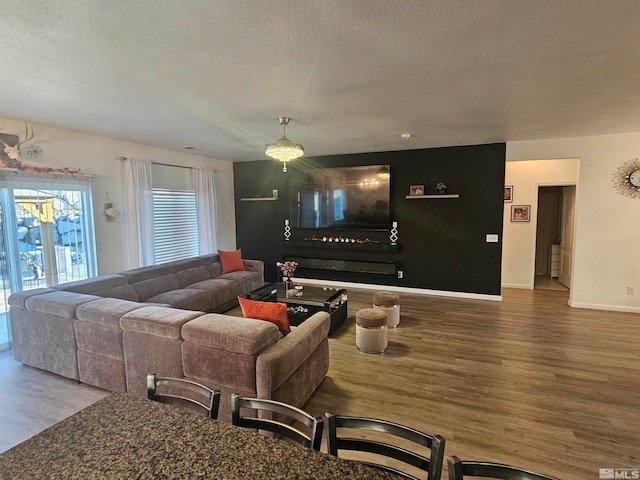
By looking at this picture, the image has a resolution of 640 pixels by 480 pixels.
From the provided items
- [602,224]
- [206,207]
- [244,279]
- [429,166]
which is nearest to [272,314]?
A: [244,279]

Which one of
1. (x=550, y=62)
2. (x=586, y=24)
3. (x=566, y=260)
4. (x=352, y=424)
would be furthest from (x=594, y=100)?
(x=566, y=260)

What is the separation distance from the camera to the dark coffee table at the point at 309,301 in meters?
4.38

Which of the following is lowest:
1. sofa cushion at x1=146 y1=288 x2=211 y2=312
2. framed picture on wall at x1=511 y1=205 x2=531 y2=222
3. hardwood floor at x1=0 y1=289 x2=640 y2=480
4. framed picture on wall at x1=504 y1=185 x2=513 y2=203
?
hardwood floor at x1=0 y1=289 x2=640 y2=480

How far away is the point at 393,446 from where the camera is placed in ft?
3.73

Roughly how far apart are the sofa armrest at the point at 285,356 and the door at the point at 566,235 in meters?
6.31

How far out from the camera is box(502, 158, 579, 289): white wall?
642 centimetres

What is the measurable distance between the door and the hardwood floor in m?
2.39

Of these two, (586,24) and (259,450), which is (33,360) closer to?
(259,450)

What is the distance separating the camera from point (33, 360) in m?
3.30

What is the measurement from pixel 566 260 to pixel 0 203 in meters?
9.48

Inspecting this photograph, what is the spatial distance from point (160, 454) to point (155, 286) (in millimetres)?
4019

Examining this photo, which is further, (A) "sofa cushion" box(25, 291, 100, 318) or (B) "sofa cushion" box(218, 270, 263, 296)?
(B) "sofa cushion" box(218, 270, 263, 296)

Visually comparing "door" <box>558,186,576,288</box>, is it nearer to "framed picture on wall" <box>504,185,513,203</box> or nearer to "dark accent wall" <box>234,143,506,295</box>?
"framed picture on wall" <box>504,185,513,203</box>

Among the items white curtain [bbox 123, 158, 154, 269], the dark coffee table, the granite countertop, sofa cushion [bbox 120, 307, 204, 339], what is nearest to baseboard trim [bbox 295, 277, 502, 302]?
the dark coffee table
